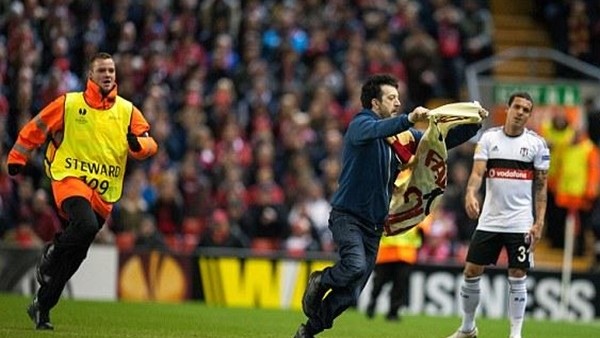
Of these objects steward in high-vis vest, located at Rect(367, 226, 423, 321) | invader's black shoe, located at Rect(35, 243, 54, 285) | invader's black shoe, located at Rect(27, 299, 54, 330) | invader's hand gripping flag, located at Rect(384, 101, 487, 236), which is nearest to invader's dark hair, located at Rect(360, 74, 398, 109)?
invader's hand gripping flag, located at Rect(384, 101, 487, 236)

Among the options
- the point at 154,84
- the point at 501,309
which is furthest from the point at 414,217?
the point at 154,84

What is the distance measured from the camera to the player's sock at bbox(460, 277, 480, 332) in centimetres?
1579

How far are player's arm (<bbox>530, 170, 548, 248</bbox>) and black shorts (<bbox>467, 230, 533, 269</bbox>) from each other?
4.0 inches

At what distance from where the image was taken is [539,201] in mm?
15562

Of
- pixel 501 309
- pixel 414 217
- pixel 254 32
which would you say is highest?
pixel 254 32

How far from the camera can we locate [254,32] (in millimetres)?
29453

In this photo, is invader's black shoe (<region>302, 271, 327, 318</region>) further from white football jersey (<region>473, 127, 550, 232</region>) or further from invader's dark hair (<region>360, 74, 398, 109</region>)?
white football jersey (<region>473, 127, 550, 232</region>)

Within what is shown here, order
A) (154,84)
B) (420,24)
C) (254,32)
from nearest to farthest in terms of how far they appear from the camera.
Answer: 1. (154,84)
2. (254,32)
3. (420,24)

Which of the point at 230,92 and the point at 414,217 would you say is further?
the point at 230,92

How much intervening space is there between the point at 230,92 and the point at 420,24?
204 inches

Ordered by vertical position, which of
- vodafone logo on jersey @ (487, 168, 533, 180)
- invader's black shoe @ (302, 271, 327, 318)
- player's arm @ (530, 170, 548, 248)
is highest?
vodafone logo on jersey @ (487, 168, 533, 180)

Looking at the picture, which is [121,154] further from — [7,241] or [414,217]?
[7,241]

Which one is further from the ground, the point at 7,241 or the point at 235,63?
the point at 235,63

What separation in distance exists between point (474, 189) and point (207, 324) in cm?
387
